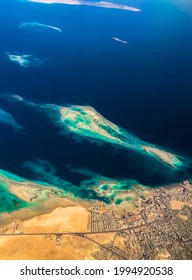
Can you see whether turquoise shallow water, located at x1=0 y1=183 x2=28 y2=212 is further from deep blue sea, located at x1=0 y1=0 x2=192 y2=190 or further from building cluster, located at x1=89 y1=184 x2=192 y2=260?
building cluster, located at x1=89 y1=184 x2=192 y2=260

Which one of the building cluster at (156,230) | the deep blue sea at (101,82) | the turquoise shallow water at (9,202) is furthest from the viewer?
the deep blue sea at (101,82)

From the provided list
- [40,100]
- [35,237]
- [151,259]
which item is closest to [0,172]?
[35,237]

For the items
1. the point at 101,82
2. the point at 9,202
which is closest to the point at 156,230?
the point at 9,202

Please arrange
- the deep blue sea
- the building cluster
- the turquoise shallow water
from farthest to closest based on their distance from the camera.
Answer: the deep blue sea → the turquoise shallow water → the building cluster

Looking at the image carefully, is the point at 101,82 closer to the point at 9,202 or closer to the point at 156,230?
the point at 9,202

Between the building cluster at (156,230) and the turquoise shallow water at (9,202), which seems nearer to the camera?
the building cluster at (156,230)

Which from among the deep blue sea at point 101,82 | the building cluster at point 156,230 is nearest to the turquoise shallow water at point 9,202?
the deep blue sea at point 101,82

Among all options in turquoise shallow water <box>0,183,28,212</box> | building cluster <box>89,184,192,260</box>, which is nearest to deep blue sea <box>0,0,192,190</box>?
turquoise shallow water <box>0,183,28,212</box>

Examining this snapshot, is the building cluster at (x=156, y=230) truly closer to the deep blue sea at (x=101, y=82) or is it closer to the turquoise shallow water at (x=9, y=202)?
the deep blue sea at (x=101, y=82)
